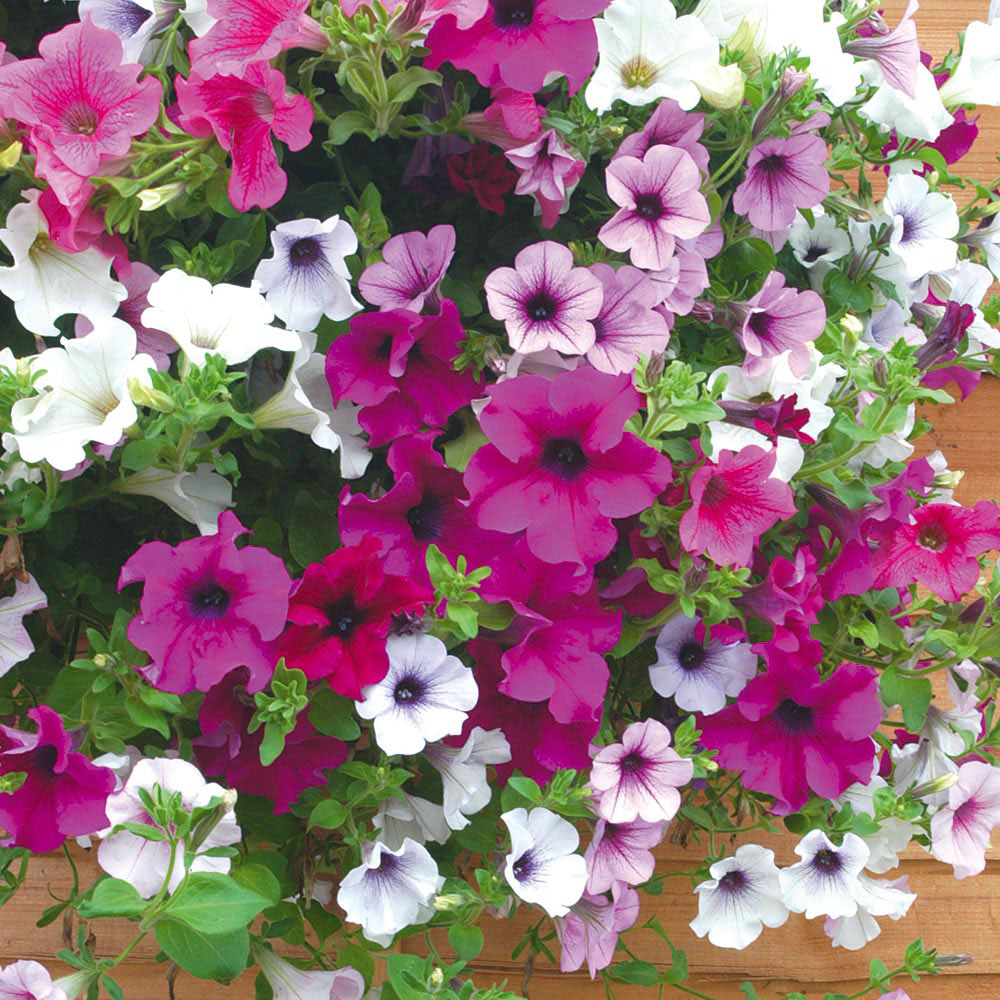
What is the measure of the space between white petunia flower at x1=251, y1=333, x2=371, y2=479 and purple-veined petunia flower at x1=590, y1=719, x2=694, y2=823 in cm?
24

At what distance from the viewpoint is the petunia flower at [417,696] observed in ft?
1.94

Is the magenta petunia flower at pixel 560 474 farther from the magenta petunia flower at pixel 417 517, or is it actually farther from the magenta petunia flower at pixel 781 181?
the magenta petunia flower at pixel 781 181

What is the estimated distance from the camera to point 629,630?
697mm

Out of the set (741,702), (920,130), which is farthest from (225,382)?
(920,130)

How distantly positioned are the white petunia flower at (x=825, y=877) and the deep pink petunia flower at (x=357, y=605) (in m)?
0.33

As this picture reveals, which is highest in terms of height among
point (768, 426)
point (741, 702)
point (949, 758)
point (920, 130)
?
point (920, 130)

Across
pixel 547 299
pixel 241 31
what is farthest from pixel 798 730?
pixel 241 31

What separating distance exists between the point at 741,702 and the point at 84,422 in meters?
0.43

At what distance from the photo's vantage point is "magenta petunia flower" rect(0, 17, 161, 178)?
1.99 ft

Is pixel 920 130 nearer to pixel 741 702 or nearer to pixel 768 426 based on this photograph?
pixel 768 426

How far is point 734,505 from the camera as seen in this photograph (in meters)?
0.63

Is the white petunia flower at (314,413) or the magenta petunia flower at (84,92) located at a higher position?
the magenta petunia flower at (84,92)

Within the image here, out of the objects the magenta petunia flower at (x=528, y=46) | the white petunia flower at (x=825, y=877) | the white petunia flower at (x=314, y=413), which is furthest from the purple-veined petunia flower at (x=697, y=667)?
the magenta petunia flower at (x=528, y=46)

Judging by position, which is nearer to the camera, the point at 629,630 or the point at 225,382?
the point at 225,382
